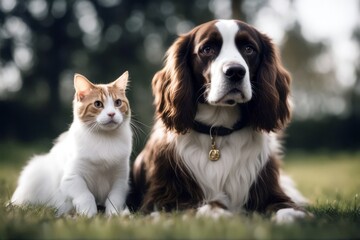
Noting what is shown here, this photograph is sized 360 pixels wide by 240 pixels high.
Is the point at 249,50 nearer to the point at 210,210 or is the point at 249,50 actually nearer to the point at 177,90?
the point at 177,90

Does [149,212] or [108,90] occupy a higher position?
[108,90]

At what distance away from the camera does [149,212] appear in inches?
157

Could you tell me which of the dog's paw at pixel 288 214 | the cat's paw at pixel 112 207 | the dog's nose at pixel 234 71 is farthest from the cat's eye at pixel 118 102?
the dog's paw at pixel 288 214

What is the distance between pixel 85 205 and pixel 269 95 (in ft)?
5.48

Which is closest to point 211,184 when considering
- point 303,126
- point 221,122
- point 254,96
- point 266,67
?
point 221,122

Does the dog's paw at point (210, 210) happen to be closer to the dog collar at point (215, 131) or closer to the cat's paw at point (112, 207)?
the dog collar at point (215, 131)

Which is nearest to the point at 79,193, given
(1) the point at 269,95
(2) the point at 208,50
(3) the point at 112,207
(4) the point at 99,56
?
(3) the point at 112,207

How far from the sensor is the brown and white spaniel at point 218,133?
3.96 meters

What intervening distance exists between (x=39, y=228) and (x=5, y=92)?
13420 mm

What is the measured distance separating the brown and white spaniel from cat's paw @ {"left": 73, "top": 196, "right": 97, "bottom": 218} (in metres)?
0.43

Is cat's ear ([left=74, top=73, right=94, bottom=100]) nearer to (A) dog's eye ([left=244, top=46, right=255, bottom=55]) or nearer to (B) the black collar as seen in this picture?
(B) the black collar

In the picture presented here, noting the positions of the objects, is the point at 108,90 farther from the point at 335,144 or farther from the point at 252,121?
the point at 335,144

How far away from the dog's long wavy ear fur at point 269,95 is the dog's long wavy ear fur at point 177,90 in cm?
51

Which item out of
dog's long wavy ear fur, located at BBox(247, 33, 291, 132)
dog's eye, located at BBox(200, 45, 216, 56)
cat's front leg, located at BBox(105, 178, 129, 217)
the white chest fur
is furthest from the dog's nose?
cat's front leg, located at BBox(105, 178, 129, 217)
